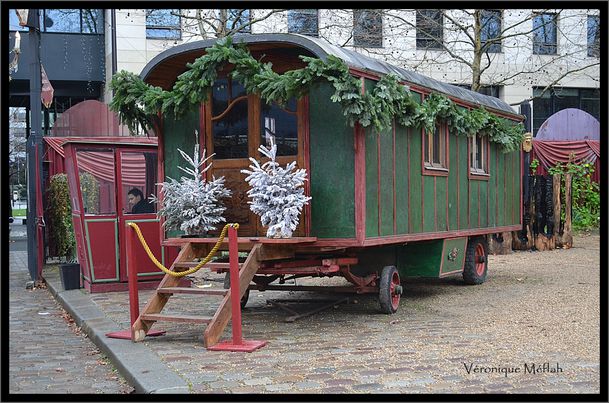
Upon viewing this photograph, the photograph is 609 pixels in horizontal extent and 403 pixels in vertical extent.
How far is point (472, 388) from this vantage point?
584 cm

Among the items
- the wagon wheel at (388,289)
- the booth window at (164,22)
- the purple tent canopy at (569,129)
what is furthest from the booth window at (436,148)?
the booth window at (164,22)

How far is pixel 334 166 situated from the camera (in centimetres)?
866

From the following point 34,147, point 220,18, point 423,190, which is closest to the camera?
point 423,190

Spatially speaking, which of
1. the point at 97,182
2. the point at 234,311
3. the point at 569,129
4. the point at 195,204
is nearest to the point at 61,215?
the point at 97,182

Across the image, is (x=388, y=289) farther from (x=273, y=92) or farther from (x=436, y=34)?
(x=436, y=34)

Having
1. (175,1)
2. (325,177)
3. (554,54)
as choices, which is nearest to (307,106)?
(325,177)

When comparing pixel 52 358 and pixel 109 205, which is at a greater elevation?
pixel 109 205

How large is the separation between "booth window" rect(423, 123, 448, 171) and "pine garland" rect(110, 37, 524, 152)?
195mm

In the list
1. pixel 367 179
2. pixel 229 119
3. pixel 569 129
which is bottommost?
pixel 367 179

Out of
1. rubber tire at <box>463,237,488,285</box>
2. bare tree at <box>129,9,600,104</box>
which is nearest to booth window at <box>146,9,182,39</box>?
bare tree at <box>129,9,600,104</box>

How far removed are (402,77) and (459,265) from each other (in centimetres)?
322

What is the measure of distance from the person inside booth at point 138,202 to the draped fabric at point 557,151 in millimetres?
11271

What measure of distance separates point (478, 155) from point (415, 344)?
530 centimetres

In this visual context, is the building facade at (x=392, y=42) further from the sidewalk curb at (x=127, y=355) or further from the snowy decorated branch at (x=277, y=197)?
the snowy decorated branch at (x=277, y=197)
